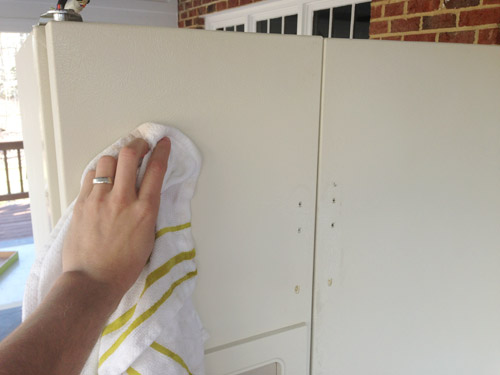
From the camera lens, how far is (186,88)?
0.66 meters

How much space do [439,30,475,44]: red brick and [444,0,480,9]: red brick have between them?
0.29 feet

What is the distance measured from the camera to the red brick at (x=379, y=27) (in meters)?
1.89

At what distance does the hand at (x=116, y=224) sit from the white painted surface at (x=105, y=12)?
3327 mm

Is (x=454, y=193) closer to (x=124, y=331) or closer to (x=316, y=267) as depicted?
(x=316, y=267)

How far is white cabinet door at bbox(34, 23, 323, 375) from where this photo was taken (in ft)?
2.01

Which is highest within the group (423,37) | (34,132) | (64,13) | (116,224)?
(423,37)

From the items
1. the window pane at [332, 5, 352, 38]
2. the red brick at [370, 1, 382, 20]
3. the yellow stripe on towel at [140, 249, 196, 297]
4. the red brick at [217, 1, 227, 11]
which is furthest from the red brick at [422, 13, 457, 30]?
the red brick at [217, 1, 227, 11]

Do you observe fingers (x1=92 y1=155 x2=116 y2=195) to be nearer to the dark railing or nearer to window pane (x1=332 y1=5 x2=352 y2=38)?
window pane (x1=332 y1=5 x2=352 y2=38)

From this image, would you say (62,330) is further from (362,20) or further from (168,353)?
(362,20)

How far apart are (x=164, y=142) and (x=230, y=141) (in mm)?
129

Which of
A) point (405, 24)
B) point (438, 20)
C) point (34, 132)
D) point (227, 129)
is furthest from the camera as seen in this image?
point (405, 24)

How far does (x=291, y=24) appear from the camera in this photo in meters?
2.74

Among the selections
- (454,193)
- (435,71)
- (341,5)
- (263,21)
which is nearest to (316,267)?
(454,193)


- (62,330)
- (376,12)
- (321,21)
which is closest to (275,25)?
(321,21)
